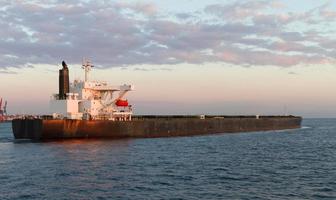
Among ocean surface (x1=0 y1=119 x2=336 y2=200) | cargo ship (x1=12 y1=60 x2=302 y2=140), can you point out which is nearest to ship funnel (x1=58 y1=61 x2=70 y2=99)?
cargo ship (x1=12 y1=60 x2=302 y2=140)

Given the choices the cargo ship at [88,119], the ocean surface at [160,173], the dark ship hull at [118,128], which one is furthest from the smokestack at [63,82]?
the ocean surface at [160,173]

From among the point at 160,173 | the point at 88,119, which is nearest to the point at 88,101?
the point at 88,119

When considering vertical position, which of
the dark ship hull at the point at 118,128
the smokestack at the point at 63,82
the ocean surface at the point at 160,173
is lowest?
the ocean surface at the point at 160,173

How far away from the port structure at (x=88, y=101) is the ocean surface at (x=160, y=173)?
1153cm

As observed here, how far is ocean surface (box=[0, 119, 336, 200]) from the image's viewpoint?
25.3m

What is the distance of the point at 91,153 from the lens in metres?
42.6

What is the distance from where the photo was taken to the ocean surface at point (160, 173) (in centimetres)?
2534

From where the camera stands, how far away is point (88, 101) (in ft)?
202

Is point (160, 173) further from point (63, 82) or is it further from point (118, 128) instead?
point (63, 82)

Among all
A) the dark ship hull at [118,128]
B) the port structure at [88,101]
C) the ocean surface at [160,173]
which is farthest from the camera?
the port structure at [88,101]

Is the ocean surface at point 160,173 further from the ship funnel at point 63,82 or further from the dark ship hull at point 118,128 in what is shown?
the ship funnel at point 63,82

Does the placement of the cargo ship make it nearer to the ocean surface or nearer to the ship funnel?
the ship funnel

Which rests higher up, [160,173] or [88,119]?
[88,119]

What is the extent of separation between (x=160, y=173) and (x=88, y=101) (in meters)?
31.9
